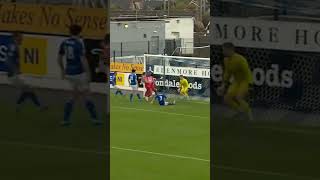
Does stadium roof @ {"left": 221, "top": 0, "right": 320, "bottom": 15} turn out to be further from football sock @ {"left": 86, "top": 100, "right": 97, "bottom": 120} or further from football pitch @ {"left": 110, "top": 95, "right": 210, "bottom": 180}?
football pitch @ {"left": 110, "top": 95, "right": 210, "bottom": 180}

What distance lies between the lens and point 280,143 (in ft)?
14.8

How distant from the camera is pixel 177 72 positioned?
23.0 m

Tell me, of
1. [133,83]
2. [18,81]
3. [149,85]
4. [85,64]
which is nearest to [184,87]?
[149,85]

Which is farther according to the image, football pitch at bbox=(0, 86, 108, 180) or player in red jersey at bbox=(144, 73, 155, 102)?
player in red jersey at bbox=(144, 73, 155, 102)

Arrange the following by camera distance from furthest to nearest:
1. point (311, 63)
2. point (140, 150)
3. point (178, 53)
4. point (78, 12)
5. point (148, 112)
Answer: point (178, 53) < point (148, 112) < point (140, 150) < point (78, 12) < point (311, 63)

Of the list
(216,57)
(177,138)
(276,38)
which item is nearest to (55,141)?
(216,57)

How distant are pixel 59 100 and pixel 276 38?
1.88 metres

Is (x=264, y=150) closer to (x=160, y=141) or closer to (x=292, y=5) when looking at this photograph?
(x=292, y=5)

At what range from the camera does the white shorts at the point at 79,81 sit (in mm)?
5309

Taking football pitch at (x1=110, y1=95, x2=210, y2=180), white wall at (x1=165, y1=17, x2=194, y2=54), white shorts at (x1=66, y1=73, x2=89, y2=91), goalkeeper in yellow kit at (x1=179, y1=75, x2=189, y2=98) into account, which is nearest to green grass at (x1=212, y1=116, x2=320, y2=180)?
white shorts at (x1=66, y1=73, x2=89, y2=91)

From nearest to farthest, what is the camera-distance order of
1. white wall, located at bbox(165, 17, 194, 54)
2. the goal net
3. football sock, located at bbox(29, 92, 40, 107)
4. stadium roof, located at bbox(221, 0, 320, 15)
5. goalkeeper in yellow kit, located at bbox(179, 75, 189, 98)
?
stadium roof, located at bbox(221, 0, 320, 15) → football sock, located at bbox(29, 92, 40, 107) → goalkeeper in yellow kit, located at bbox(179, 75, 189, 98) → the goal net → white wall, located at bbox(165, 17, 194, 54)

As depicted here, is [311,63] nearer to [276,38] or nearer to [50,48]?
[276,38]

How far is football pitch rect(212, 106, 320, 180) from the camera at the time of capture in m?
4.43

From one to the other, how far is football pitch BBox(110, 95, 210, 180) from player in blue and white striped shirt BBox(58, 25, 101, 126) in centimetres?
475
